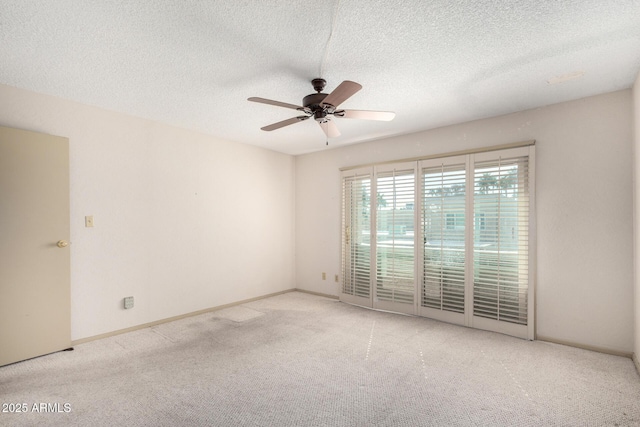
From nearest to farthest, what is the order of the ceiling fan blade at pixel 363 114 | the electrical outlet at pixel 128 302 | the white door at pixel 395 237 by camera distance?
the ceiling fan blade at pixel 363 114
the electrical outlet at pixel 128 302
the white door at pixel 395 237

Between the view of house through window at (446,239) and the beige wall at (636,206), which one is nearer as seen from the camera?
the beige wall at (636,206)

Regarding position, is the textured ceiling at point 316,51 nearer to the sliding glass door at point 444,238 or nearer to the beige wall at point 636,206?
the beige wall at point 636,206

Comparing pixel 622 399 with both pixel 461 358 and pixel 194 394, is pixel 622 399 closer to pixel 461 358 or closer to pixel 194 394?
pixel 461 358

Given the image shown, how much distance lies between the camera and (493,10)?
186cm

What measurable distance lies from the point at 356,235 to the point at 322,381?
2621 mm

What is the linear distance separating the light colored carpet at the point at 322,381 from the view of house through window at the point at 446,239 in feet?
1.49

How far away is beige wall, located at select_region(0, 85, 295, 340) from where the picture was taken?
327cm

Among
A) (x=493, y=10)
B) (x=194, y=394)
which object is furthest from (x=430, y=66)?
(x=194, y=394)

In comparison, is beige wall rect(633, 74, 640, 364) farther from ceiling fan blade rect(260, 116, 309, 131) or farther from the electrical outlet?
the electrical outlet

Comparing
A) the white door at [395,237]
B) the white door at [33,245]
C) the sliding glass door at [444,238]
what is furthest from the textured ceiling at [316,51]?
the white door at [395,237]

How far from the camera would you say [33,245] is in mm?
2912

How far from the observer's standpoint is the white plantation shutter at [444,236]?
3850mm

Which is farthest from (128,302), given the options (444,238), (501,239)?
(501,239)

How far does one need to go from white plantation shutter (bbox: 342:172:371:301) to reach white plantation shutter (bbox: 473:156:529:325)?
4.92 ft
